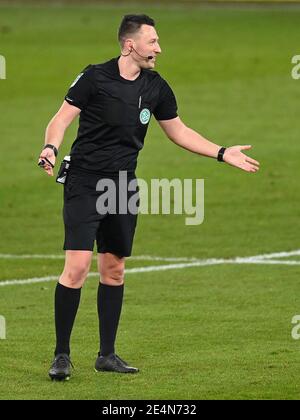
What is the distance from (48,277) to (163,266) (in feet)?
4.45

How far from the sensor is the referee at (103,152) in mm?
10539

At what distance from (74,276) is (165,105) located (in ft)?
4.92

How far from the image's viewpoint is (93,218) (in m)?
10.6

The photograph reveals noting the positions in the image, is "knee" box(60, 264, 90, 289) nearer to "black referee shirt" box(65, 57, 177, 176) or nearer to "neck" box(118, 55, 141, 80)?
"black referee shirt" box(65, 57, 177, 176)

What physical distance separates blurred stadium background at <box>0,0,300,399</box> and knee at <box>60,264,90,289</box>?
651 millimetres

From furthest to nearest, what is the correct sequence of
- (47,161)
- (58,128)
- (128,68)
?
(128,68) → (58,128) → (47,161)

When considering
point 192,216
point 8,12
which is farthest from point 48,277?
point 8,12

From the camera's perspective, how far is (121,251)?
1077 cm

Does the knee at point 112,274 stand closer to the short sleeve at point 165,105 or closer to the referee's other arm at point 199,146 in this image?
the referee's other arm at point 199,146

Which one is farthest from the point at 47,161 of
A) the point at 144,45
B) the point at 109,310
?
the point at 109,310

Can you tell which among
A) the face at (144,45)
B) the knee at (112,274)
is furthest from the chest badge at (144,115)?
the knee at (112,274)

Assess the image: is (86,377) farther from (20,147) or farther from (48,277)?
(20,147)

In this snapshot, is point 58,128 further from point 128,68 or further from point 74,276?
point 74,276

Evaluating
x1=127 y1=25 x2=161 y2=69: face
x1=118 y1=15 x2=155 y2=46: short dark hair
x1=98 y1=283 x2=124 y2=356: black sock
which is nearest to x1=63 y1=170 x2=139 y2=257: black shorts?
x1=98 y1=283 x2=124 y2=356: black sock
